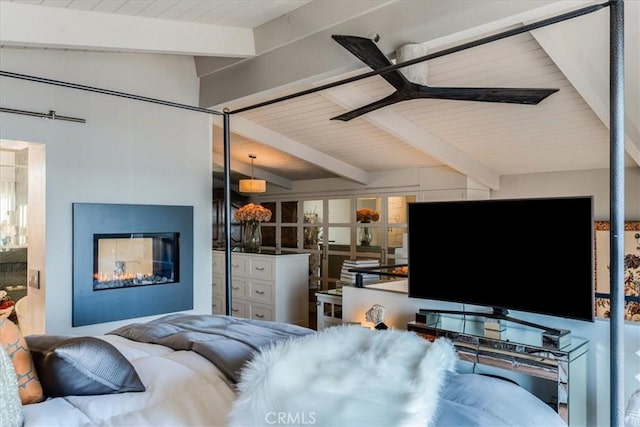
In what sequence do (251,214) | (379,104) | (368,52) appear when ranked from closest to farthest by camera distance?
(368,52)
(379,104)
(251,214)

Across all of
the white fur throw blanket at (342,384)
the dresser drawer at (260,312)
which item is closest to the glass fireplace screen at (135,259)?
the dresser drawer at (260,312)

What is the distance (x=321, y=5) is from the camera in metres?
3.05

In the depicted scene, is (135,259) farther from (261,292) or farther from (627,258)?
(627,258)

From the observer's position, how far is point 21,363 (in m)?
1.39

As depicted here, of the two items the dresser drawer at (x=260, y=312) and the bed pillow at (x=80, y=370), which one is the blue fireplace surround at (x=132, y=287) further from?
the bed pillow at (x=80, y=370)

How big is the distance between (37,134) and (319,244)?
4.34m

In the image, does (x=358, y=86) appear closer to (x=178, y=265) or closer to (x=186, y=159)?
(x=186, y=159)

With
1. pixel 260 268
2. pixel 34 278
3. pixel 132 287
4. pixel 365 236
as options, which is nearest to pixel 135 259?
pixel 132 287

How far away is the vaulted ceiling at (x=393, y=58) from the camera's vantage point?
8.86 feet

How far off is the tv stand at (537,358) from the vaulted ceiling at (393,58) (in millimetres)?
1581

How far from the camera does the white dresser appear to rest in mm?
5227

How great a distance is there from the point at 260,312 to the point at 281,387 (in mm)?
Result: 4245

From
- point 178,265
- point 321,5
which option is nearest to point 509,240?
point 321,5

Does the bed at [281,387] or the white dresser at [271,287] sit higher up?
the bed at [281,387]
